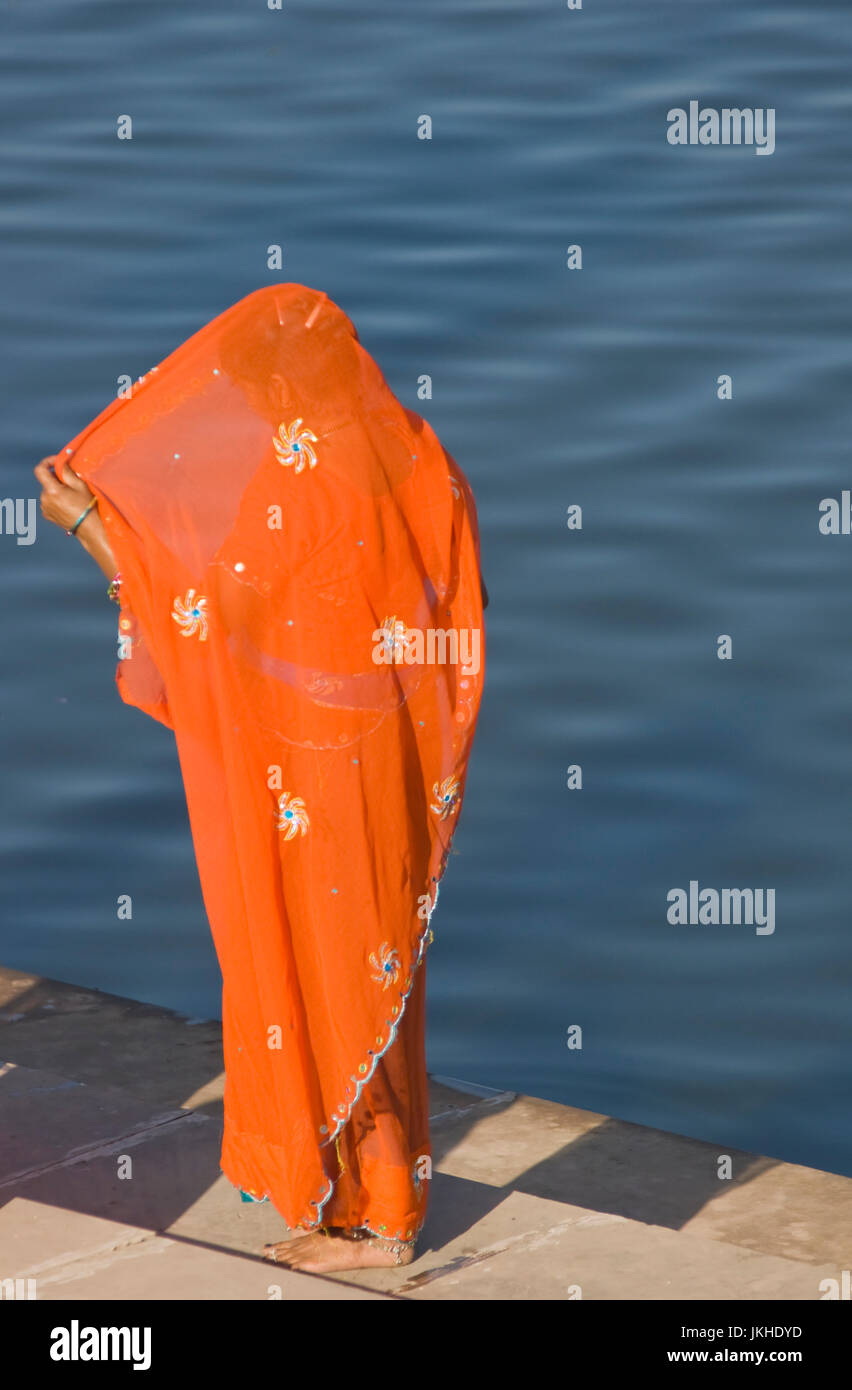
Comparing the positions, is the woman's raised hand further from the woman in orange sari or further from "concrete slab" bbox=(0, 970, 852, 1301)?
"concrete slab" bbox=(0, 970, 852, 1301)

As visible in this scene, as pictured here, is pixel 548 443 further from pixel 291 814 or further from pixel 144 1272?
pixel 144 1272

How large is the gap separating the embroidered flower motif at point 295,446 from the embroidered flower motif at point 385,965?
874mm

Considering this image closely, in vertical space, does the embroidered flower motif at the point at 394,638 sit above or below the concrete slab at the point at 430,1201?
above

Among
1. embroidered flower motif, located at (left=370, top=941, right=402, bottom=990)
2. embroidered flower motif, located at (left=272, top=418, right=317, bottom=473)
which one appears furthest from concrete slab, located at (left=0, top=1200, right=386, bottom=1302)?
embroidered flower motif, located at (left=272, top=418, right=317, bottom=473)

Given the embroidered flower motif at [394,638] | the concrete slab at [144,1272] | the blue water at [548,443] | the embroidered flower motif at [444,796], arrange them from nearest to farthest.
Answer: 1. the concrete slab at [144,1272]
2. the embroidered flower motif at [394,638]
3. the embroidered flower motif at [444,796]
4. the blue water at [548,443]

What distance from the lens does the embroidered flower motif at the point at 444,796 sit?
372 centimetres

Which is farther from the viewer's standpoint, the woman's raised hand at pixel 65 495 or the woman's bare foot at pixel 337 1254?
the woman's bare foot at pixel 337 1254

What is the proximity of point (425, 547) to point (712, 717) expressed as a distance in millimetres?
4094

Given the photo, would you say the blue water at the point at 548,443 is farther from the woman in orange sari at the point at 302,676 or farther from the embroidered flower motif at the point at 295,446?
the embroidered flower motif at the point at 295,446

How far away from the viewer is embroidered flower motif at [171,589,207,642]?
349cm

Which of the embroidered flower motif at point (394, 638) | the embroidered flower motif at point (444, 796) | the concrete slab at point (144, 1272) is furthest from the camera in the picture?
the embroidered flower motif at point (444, 796)

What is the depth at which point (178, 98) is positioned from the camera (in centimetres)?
1448

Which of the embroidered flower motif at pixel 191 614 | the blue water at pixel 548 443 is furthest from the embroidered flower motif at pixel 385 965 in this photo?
the blue water at pixel 548 443

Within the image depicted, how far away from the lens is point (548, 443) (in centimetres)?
966
